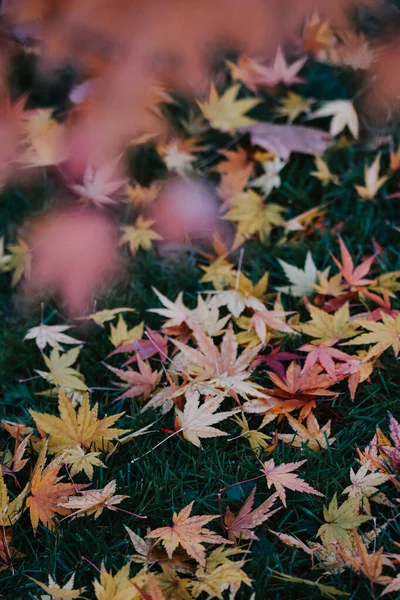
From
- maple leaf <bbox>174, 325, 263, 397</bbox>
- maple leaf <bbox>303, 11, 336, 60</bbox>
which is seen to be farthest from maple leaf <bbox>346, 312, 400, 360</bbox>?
maple leaf <bbox>303, 11, 336, 60</bbox>

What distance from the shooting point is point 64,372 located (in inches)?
53.9

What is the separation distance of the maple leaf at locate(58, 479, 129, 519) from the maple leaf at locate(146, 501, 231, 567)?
0.32 feet

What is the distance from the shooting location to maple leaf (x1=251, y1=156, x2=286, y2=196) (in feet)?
5.89

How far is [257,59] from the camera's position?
6.50ft

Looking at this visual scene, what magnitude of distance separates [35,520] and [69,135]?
44.1 inches

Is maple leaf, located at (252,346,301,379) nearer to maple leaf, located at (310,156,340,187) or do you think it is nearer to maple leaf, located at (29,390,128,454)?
maple leaf, located at (29,390,128,454)

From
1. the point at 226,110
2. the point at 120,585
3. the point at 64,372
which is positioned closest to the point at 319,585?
the point at 120,585

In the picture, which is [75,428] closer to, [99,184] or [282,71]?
[99,184]

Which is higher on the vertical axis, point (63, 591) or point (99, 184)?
point (99, 184)

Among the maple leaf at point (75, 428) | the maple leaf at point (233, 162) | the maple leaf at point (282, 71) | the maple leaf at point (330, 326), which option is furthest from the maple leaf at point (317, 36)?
the maple leaf at point (75, 428)

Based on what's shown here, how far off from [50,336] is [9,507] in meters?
0.47

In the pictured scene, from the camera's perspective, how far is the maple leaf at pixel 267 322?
1.32 metres

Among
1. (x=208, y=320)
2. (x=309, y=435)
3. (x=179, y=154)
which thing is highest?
(x=179, y=154)

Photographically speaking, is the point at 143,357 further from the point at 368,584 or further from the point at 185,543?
the point at 368,584
